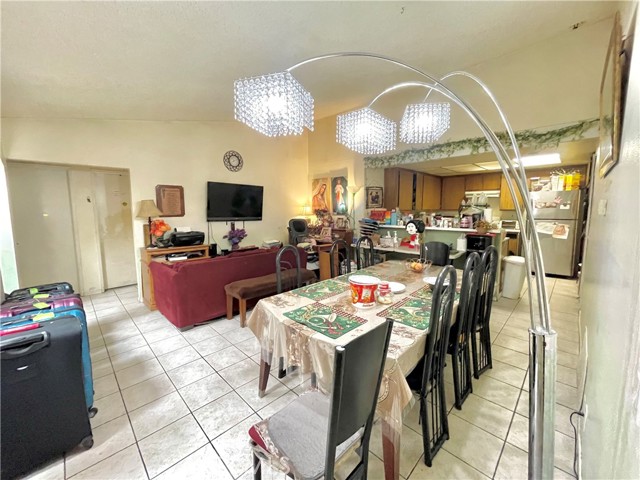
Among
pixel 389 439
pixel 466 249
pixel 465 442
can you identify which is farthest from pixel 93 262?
pixel 466 249

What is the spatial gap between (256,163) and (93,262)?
313cm

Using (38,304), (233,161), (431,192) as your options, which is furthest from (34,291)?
(431,192)

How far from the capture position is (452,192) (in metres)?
6.01

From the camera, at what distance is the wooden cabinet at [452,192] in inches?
231

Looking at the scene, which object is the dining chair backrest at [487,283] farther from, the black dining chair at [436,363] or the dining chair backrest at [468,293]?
the black dining chair at [436,363]

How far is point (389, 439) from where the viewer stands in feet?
3.80

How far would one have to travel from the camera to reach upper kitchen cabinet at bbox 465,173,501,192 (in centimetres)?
547

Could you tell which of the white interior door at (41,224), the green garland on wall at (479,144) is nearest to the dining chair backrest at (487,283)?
the green garland on wall at (479,144)

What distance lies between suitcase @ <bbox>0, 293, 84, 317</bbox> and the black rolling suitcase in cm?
40

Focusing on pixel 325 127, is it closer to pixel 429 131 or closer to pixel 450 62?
Result: pixel 450 62

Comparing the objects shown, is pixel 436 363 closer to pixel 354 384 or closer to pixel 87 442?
pixel 354 384

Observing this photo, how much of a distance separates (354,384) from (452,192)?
6.15m

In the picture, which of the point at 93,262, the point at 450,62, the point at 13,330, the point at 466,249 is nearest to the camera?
the point at 13,330

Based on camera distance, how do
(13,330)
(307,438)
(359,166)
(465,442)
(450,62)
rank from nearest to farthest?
1. (307,438)
2. (13,330)
3. (465,442)
4. (450,62)
5. (359,166)
